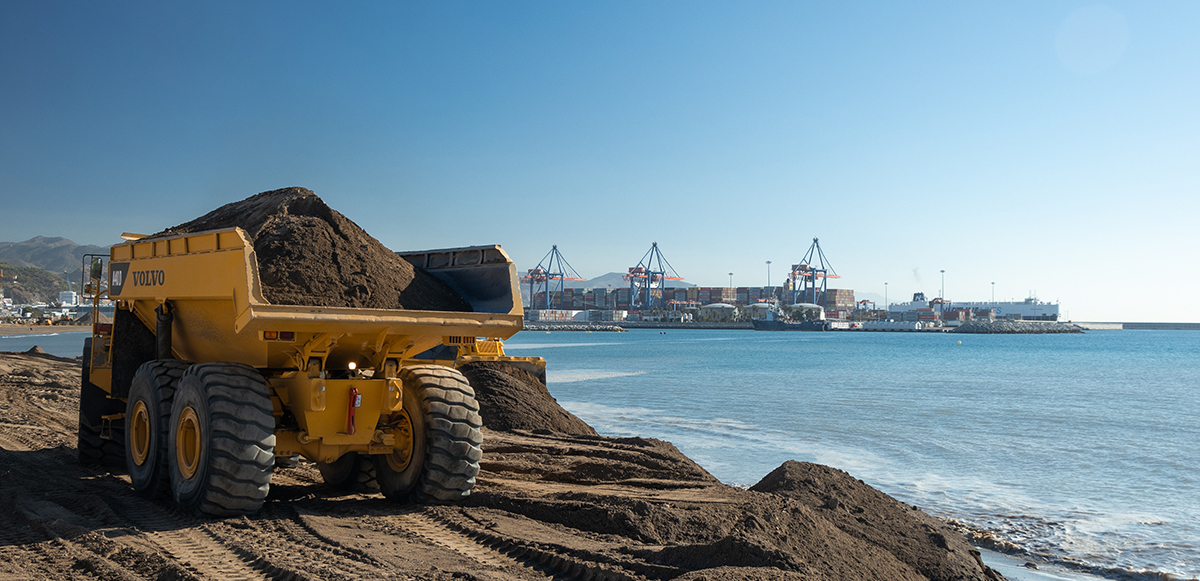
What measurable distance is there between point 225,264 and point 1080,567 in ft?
25.9

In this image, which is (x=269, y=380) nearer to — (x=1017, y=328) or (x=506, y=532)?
(x=506, y=532)

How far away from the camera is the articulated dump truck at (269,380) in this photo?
564 cm

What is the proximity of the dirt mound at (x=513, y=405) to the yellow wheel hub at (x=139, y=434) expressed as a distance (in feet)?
18.8

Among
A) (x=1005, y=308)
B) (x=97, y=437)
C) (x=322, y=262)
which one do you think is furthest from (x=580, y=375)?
(x=1005, y=308)

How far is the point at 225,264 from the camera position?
568 cm

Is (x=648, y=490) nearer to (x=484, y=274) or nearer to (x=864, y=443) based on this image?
(x=484, y=274)

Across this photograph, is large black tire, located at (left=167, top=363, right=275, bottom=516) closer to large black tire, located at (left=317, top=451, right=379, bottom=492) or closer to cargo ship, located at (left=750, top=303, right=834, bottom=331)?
large black tire, located at (left=317, top=451, right=379, bottom=492)

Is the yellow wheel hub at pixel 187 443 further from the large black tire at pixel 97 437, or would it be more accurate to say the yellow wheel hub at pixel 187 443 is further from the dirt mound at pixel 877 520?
the dirt mound at pixel 877 520

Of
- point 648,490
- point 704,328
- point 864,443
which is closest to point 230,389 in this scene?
point 648,490

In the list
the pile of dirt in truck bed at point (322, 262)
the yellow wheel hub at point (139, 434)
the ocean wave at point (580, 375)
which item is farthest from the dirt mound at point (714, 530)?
the ocean wave at point (580, 375)

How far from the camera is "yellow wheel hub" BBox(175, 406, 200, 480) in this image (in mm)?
5961

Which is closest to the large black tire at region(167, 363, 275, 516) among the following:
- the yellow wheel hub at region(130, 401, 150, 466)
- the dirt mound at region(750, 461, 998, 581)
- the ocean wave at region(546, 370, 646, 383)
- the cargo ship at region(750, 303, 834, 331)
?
the yellow wheel hub at region(130, 401, 150, 466)

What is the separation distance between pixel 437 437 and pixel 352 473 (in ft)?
5.47

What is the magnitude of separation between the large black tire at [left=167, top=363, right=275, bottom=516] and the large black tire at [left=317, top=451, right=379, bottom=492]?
1.54 meters
